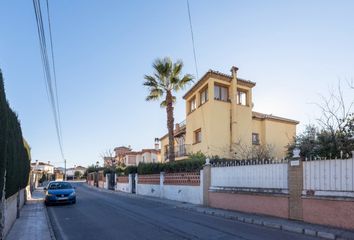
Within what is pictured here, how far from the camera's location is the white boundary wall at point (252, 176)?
622 inches

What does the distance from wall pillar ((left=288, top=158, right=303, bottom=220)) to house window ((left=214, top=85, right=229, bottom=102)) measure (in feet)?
64.8

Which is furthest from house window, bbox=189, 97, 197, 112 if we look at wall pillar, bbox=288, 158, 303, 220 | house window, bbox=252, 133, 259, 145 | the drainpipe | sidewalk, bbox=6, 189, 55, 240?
sidewalk, bbox=6, 189, 55, 240

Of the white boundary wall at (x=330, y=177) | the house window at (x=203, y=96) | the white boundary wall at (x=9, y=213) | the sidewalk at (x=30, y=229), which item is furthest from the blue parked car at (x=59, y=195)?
the white boundary wall at (x=330, y=177)

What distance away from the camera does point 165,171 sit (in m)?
29.5

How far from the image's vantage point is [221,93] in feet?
116

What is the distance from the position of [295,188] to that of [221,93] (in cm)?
2114

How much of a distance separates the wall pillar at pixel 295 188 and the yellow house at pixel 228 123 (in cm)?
1668

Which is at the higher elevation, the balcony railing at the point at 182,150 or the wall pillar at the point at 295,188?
the balcony railing at the point at 182,150

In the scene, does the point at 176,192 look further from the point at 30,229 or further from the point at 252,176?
the point at 30,229

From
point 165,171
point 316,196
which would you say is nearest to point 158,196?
point 165,171

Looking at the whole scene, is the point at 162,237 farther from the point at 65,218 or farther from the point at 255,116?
the point at 255,116

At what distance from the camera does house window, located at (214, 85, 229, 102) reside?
3484 cm

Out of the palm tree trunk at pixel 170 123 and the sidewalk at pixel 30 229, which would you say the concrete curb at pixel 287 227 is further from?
the palm tree trunk at pixel 170 123

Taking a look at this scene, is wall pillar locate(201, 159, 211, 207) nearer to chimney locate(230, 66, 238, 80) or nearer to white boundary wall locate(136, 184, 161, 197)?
white boundary wall locate(136, 184, 161, 197)
